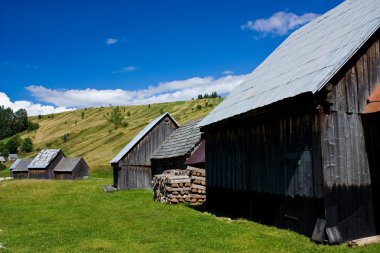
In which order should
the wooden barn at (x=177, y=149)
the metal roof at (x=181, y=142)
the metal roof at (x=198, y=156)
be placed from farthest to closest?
the metal roof at (x=181, y=142), the wooden barn at (x=177, y=149), the metal roof at (x=198, y=156)

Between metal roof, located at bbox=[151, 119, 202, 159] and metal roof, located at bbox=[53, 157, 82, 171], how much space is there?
134ft

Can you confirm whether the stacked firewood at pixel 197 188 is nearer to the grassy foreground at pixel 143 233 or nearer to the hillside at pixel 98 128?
the grassy foreground at pixel 143 233

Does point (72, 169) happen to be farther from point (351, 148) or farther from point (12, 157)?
point (12, 157)

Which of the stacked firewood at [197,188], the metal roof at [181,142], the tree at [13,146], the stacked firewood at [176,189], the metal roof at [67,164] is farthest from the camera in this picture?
the tree at [13,146]

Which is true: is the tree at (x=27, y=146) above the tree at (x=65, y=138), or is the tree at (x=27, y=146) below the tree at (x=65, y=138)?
below

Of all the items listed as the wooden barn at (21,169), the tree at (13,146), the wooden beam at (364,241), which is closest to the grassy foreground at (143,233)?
the wooden beam at (364,241)

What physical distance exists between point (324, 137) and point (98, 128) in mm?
125931

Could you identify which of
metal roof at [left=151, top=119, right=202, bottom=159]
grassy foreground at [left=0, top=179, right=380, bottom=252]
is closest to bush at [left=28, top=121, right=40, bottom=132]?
metal roof at [left=151, top=119, right=202, bottom=159]

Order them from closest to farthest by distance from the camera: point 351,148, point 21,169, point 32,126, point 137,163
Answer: point 351,148 → point 137,163 → point 21,169 → point 32,126

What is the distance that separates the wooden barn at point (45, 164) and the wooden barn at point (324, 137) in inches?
2645

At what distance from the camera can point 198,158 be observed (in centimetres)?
2783

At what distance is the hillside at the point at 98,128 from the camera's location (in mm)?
97194

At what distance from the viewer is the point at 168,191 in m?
23.7

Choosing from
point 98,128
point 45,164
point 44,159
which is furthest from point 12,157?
point 45,164
